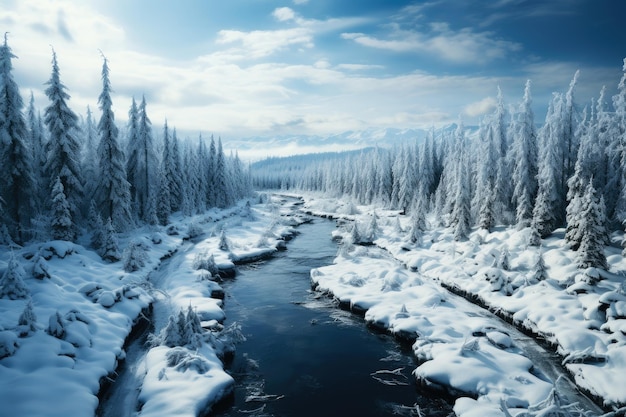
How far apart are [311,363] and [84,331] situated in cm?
1005

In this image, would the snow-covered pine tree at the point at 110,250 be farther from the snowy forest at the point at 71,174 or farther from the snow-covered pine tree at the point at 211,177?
the snow-covered pine tree at the point at 211,177

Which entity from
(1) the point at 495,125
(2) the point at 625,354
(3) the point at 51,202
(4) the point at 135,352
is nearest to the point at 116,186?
(3) the point at 51,202

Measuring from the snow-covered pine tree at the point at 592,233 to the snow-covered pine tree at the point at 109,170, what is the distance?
38872 millimetres

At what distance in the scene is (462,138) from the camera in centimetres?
5528

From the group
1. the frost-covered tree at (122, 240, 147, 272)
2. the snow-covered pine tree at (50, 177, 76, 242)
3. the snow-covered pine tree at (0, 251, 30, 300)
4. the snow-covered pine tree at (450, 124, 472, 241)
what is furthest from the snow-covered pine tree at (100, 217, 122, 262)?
the snow-covered pine tree at (450, 124, 472, 241)

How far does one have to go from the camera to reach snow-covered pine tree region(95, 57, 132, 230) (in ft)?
113

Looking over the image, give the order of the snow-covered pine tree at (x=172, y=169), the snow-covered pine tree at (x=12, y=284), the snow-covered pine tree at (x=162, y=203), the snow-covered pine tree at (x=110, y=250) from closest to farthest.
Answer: the snow-covered pine tree at (x=12, y=284) → the snow-covered pine tree at (x=110, y=250) → the snow-covered pine tree at (x=162, y=203) → the snow-covered pine tree at (x=172, y=169)

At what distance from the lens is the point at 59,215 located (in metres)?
27.1

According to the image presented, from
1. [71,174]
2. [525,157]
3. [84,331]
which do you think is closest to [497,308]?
[525,157]

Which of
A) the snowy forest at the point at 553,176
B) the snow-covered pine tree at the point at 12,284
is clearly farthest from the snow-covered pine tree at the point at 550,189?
the snow-covered pine tree at the point at 12,284

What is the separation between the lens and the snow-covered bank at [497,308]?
1315 cm

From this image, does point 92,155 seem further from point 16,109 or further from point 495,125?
point 495,125

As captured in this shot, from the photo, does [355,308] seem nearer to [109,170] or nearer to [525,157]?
[525,157]

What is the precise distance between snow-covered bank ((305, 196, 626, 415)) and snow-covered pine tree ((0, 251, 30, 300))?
17.1 metres
